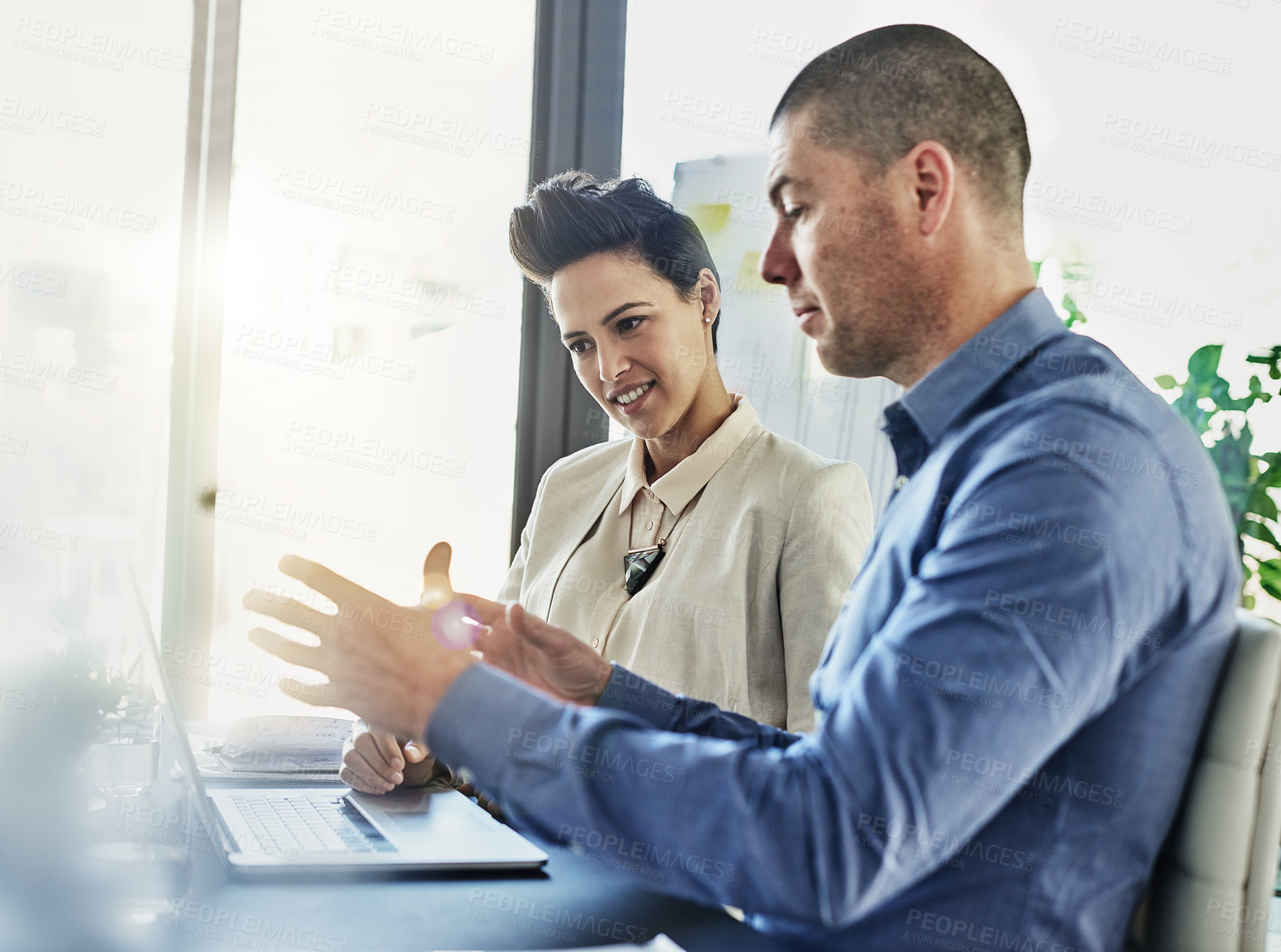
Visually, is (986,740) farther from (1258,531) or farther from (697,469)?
Result: (1258,531)

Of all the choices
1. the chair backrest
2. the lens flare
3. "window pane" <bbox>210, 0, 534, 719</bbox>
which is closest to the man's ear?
the chair backrest

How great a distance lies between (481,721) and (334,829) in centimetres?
43

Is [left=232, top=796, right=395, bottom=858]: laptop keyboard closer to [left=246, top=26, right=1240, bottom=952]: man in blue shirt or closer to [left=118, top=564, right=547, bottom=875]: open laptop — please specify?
[left=118, top=564, right=547, bottom=875]: open laptop

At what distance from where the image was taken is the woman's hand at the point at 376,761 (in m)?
1.34

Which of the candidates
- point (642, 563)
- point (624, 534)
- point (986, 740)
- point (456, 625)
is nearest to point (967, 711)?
point (986, 740)

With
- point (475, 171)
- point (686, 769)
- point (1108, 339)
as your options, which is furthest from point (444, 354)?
point (686, 769)

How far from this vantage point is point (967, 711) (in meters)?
0.76

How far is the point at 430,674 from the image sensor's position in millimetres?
862

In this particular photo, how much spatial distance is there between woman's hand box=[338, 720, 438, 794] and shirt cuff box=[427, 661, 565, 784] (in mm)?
497

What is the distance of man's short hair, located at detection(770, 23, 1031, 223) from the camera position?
109 centimetres

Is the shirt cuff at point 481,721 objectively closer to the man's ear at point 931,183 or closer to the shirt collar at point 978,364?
the shirt collar at point 978,364

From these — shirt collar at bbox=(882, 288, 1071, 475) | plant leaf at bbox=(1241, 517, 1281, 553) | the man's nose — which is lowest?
plant leaf at bbox=(1241, 517, 1281, 553)

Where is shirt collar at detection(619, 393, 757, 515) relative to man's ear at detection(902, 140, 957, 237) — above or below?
below

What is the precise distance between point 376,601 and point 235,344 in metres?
1.72
